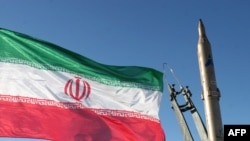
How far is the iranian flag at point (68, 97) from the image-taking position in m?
11.8

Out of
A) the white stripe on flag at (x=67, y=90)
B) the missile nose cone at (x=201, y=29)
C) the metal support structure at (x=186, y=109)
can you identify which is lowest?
the metal support structure at (x=186, y=109)

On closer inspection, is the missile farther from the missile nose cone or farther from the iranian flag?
the iranian flag

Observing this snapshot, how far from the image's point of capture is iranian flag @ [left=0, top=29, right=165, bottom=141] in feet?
38.7

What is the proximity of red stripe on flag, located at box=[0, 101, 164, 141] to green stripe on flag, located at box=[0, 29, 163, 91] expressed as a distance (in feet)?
4.22

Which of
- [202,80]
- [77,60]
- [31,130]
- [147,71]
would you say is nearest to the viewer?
[31,130]

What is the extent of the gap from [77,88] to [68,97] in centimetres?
46

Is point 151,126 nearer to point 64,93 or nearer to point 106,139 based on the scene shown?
point 106,139

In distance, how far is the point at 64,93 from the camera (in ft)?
41.3

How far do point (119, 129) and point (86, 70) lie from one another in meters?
2.05

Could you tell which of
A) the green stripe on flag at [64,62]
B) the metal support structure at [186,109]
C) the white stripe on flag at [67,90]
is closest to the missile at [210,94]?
the white stripe on flag at [67,90]

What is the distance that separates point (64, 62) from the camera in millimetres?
13094

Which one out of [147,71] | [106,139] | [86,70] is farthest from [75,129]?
[147,71]

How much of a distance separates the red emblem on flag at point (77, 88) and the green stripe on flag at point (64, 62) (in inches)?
10.7

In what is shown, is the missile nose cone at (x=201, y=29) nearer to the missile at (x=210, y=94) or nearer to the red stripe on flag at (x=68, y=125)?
the missile at (x=210, y=94)
